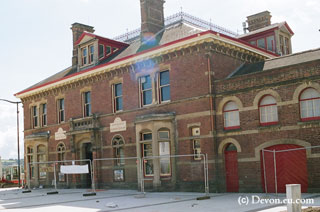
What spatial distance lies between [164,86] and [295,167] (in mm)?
9523

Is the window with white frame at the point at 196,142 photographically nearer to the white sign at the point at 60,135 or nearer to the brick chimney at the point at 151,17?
the brick chimney at the point at 151,17

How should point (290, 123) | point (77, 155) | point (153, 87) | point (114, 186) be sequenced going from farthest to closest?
point (77, 155), point (114, 186), point (153, 87), point (290, 123)

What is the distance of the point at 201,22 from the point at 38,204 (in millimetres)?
19250

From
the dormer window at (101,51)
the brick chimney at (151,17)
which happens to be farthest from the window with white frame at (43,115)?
the brick chimney at (151,17)

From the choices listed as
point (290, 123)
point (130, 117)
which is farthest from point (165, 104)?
point (290, 123)

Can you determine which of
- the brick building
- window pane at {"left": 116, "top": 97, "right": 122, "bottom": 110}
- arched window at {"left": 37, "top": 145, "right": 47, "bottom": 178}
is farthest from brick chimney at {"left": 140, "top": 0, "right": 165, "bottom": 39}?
arched window at {"left": 37, "top": 145, "right": 47, "bottom": 178}

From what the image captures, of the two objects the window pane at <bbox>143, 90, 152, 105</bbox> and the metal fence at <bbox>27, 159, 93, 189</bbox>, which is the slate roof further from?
the metal fence at <bbox>27, 159, 93, 189</bbox>

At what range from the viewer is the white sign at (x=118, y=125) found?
28047 mm

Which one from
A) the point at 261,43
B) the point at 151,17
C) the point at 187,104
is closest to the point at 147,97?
the point at 187,104

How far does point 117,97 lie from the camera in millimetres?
28938

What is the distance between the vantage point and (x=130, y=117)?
27656 mm

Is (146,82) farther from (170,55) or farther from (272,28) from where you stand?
(272,28)

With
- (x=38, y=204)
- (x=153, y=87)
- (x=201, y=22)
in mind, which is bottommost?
(x=38, y=204)

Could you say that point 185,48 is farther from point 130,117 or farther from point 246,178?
point 246,178
